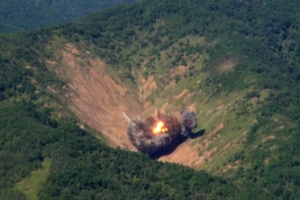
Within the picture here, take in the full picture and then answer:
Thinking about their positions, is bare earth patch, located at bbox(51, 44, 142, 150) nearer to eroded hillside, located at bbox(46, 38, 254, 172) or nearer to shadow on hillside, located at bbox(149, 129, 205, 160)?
eroded hillside, located at bbox(46, 38, 254, 172)

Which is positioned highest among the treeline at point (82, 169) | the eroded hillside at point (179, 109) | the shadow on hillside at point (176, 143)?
the treeline at point (82, 169)

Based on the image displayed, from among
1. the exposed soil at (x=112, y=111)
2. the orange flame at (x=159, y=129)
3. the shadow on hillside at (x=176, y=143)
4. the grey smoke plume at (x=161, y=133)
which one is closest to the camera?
the exposed soil at (x=112, y=111)

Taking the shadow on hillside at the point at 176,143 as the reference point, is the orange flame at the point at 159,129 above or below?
above

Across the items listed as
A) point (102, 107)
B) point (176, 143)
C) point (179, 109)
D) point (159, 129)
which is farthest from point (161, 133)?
point (102, 107)

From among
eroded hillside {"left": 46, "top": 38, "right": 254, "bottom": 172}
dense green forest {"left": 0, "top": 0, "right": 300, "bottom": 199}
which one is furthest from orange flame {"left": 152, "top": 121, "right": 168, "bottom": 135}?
dense green forest {"left": 0, "top": 0, "right": 300, "bottom": 199}

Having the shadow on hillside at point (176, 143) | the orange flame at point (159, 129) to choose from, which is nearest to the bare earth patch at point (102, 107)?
the shadow on hillside at point (176, 143)

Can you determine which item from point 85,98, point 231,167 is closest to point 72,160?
point 231,167

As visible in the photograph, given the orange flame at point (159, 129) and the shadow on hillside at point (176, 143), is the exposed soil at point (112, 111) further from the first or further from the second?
the orange flame at point (159, 129)

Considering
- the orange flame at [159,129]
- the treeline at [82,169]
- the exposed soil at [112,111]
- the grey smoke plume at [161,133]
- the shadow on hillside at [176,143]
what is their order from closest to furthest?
the treeline at [82,169] < the exposed soil at [112,111] < the grey smoke plume at [161,133] < the shadow on hillside at [176,143] < the orange flame at [159,129]

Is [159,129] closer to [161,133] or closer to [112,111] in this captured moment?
[161,133]
